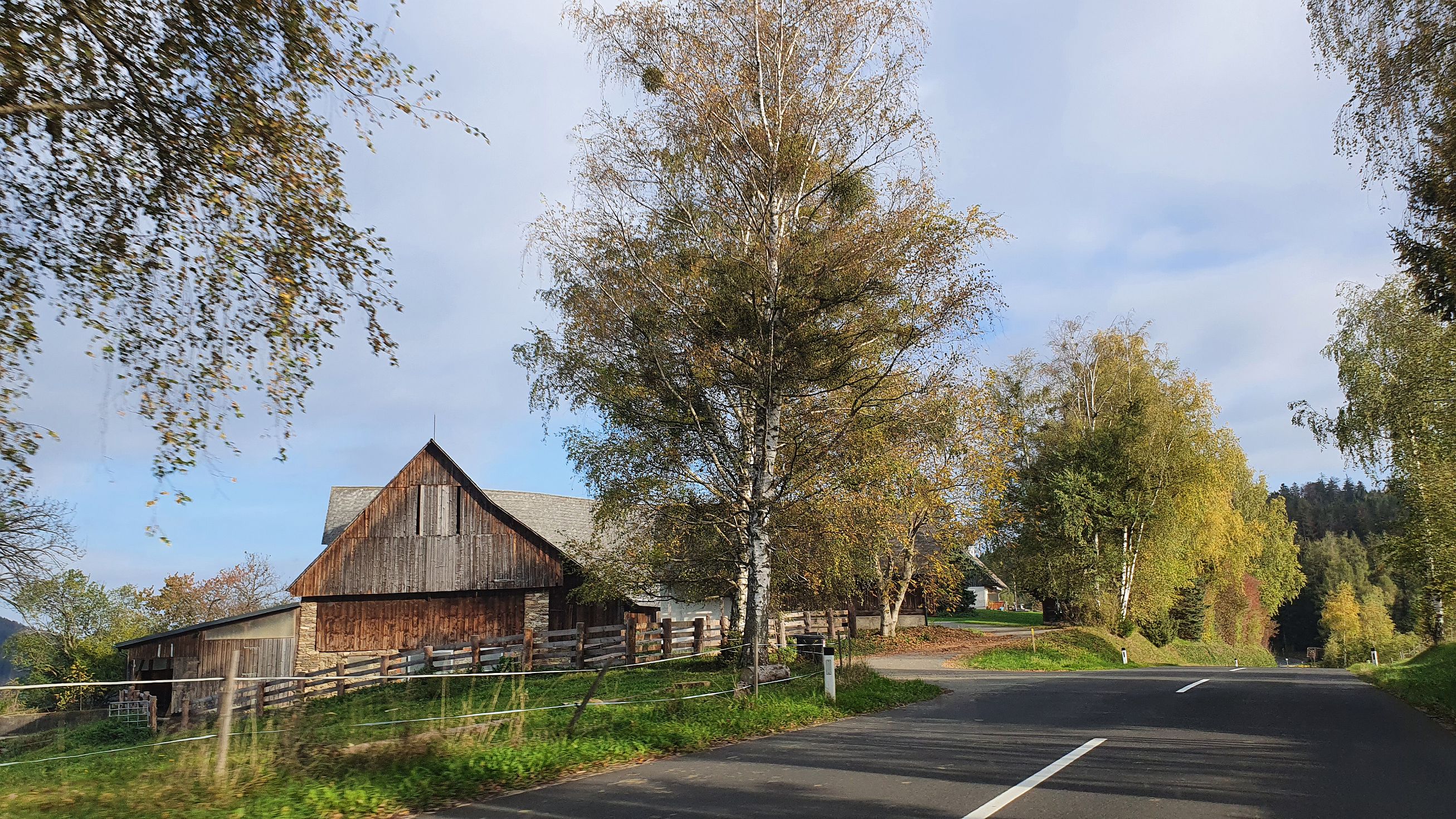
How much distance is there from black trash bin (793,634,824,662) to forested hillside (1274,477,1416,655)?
67912mm

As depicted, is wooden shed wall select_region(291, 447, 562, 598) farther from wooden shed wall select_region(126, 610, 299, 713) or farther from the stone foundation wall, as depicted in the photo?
wooden shed wall select_region(126, 610, 299, 713)

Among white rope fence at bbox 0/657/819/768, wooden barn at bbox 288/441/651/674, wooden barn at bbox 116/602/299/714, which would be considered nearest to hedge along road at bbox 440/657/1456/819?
white rope fence at bbox 0/657/819/768

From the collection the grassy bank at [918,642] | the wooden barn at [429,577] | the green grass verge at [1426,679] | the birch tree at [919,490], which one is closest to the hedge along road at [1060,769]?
the green grass verge at [1426,679]

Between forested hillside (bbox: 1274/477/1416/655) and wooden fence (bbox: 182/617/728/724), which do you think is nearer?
wooden fence (bbox: 182/617/728/724)

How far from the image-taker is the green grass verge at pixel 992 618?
59594mm

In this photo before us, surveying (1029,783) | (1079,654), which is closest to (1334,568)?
(1079,654)

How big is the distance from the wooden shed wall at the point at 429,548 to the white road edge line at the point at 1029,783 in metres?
24.9

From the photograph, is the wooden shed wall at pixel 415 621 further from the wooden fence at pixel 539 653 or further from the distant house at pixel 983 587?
the distant house at pixel 983 587

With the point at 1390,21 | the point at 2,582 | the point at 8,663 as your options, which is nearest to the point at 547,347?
the point at 2,582

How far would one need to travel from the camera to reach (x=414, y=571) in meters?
31.9

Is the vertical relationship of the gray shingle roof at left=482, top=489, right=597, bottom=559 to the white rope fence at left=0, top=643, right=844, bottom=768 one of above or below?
above

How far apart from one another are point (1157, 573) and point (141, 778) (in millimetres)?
38771

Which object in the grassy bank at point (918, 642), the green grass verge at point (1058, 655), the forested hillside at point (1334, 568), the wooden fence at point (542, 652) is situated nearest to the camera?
the wooden fence at point (542, 652)

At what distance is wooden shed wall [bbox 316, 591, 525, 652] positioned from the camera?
31391mm
